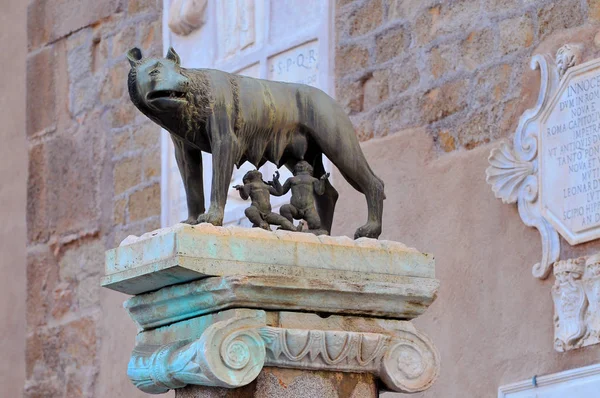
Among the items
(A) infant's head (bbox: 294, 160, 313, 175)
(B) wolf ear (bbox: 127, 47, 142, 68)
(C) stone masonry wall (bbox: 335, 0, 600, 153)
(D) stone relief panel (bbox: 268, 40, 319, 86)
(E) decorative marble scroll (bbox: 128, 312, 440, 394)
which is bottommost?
(E) decorative marble scroll (bbox: 128, 312, 440, 394)

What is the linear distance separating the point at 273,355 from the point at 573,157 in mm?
2419

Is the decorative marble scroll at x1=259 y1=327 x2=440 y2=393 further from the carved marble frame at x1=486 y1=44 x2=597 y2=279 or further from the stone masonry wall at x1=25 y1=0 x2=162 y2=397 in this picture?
the stone masonry wall at x1=25 y1=0 x2=162 y2=397

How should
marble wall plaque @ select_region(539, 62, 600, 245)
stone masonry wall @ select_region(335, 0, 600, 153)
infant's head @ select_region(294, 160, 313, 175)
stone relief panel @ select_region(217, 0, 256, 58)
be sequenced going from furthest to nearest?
stone relief panel @ select_region(217, 0, 256, 58)
stone masonry wall @ select_region(335, 0, 600, 153)
marble wall plaque @ select_region(539, 62, 600, 245)
infant's head @ select_region(294, 160, 313, 175)

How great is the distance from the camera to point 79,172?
8219 millimetres

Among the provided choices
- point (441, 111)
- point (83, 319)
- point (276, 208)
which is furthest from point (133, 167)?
point (441, 111)

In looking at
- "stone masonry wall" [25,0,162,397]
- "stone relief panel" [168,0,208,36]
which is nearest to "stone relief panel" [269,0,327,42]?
"stone relief panel" [168,0,208,36]

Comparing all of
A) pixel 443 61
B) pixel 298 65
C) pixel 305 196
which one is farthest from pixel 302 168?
pixel 298 65

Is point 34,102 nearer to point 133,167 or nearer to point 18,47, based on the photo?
point 18,47

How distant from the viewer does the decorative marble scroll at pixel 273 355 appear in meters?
3.08

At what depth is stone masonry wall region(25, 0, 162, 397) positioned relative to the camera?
783 cm

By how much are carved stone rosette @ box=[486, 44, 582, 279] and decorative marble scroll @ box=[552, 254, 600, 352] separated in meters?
0.11

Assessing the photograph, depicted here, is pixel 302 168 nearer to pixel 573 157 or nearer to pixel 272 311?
pixel 272 311

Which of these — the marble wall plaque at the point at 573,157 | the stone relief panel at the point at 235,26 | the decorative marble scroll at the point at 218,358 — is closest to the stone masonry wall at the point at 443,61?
the marble wall plaque at the point at 573,157

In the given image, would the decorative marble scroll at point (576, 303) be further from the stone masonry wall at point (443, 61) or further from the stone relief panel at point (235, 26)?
the stone relief panel at point (235, 26)
